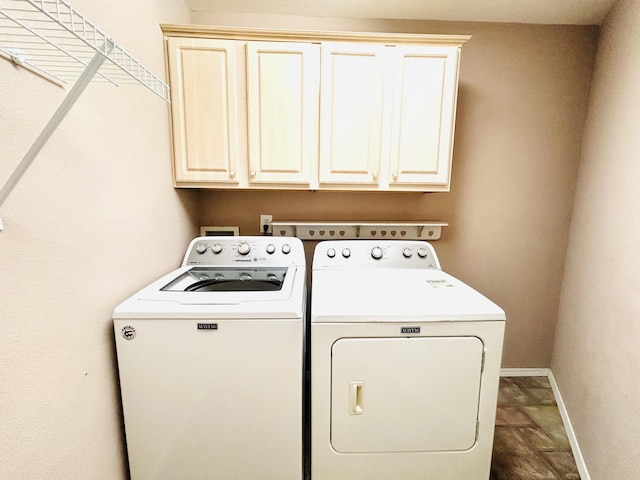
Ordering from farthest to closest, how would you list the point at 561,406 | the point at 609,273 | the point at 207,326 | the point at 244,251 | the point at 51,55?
1. the point at 561,406
2. the point at 244,251
3. the point at 609,273
4. the point at 207,326
5. the point at 51,55

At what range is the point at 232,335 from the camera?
1.08m

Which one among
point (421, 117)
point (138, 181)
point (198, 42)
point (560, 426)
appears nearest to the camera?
point (138, 181)

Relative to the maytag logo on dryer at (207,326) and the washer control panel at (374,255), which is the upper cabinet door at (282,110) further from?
the maytag logo on dryer at (207,326)

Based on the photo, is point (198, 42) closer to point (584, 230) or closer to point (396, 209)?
point (396, 209)

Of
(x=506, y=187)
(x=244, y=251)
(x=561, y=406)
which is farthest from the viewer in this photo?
(x=506, y=187)

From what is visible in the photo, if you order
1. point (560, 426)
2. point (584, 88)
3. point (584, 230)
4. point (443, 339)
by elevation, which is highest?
point (584, 88)

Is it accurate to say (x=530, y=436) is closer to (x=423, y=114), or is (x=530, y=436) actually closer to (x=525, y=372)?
(x=525, y=372)

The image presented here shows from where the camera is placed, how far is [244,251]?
66.4 inches

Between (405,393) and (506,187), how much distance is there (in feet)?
5.32

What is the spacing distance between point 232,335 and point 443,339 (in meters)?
0.82

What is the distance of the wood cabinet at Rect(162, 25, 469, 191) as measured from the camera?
1536 millimetres

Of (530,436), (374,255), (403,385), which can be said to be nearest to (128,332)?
(403,385)

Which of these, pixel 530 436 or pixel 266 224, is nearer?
pixel 530 436

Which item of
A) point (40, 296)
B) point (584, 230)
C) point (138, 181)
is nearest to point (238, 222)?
point (138, 181)
